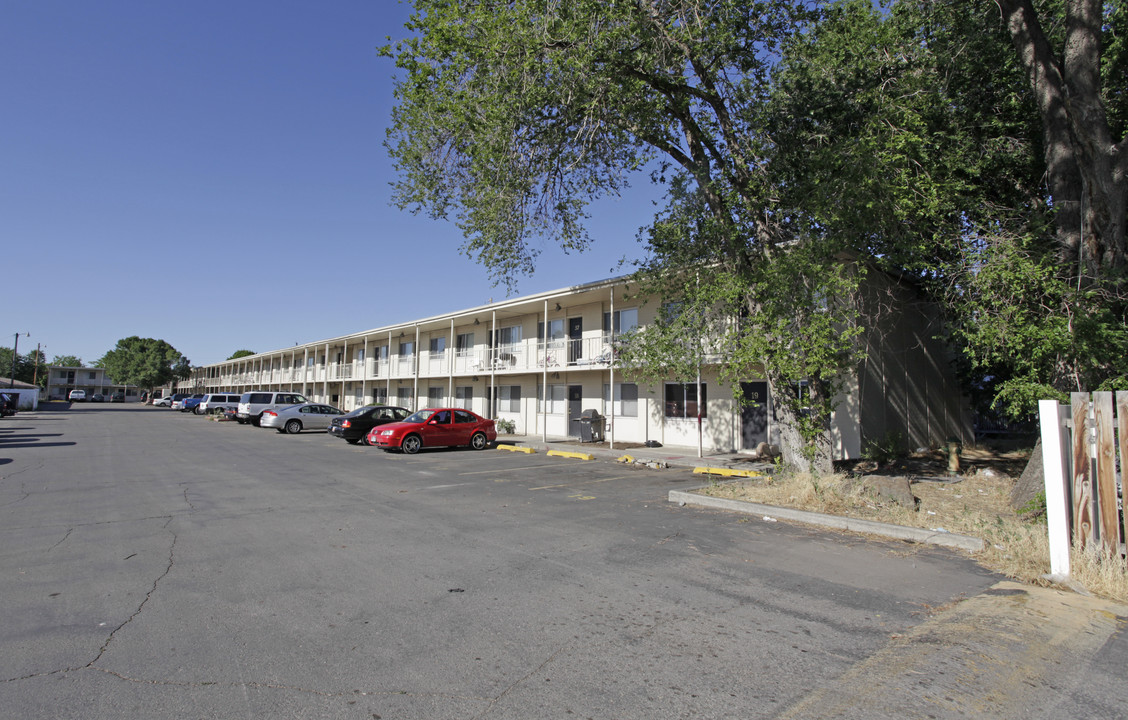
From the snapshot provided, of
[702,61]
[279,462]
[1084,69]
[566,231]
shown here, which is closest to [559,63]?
[702,61]

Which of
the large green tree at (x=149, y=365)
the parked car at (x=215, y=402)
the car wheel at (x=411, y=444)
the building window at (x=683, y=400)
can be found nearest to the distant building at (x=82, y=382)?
the large green tree at (x=149, y=365)

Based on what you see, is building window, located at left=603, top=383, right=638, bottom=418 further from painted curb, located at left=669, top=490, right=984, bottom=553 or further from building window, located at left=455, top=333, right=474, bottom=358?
painted curb, located at left=669, top=490, right=984, bottom=553

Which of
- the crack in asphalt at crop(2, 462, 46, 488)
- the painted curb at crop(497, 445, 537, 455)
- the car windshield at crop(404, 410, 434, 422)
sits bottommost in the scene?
the painted curb at crop(497, 445, 537, 455)

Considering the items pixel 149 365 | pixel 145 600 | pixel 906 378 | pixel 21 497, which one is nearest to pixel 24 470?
pixel 21 497

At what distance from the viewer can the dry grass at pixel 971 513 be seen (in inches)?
209

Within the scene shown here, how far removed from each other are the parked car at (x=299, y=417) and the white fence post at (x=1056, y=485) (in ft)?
85.2

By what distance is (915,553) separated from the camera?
6.67m

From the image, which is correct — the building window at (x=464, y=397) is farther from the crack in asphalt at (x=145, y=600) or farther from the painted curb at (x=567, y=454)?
the crack in asphalt at (x=145, y=600)

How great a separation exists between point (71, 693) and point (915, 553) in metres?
7.45

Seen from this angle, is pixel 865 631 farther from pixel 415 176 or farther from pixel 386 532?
pixel 415 176

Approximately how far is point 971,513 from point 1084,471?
3.35 meters

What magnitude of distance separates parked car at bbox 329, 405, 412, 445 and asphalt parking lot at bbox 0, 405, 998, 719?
11512 millimetres

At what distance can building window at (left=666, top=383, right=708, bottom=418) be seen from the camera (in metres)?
18.9

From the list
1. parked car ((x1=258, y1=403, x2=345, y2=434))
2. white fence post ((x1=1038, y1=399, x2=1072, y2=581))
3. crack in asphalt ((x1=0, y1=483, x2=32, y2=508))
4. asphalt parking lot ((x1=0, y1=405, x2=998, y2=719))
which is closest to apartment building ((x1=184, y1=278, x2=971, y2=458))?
parked car ((x1=258, y1=403, x2=345, y2=434))
